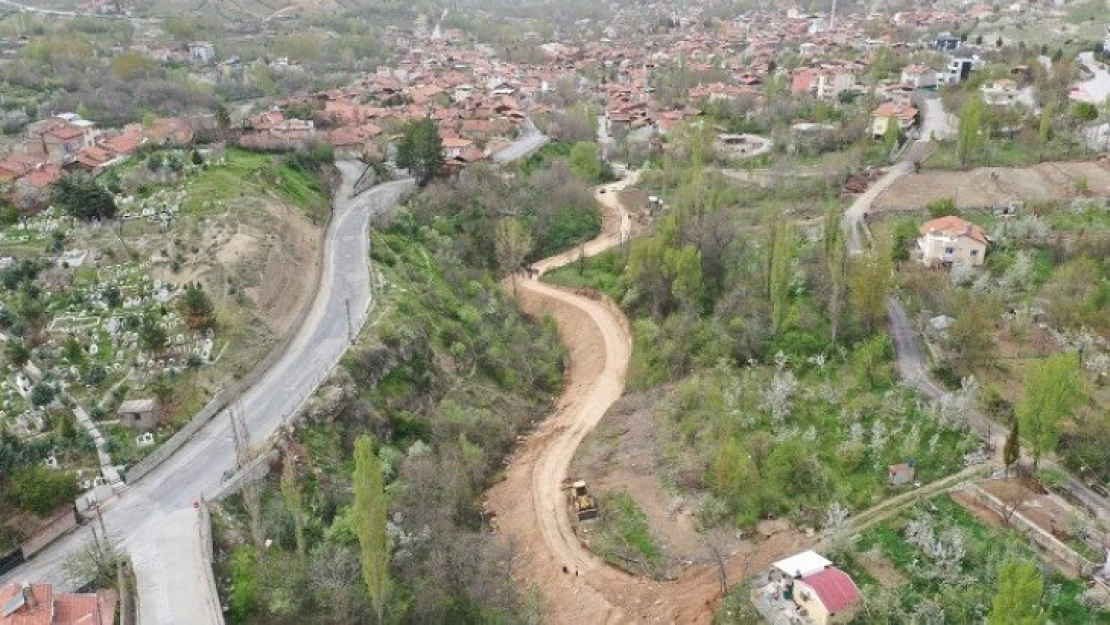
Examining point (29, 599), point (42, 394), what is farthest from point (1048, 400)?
point (42, 394)

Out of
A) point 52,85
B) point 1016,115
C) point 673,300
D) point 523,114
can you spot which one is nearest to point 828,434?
point 673,300

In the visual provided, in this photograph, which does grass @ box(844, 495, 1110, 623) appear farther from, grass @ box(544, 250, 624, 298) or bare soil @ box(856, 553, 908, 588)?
grass @ box(544, 250, 624, 298)

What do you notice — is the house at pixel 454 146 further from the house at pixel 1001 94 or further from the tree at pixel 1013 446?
the house at pixel 1001 94

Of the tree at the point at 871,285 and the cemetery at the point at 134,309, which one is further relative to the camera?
the tree at the point at 871,285

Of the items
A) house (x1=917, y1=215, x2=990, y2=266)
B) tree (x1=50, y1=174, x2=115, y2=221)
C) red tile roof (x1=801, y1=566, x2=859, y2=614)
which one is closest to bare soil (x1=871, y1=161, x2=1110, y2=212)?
house (x1=917, y1=215, x2=990, y2=266)

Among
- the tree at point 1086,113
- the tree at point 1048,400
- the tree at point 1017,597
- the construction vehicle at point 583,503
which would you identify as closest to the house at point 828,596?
the tree at point 1017,597

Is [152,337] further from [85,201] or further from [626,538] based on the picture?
[626,538]
